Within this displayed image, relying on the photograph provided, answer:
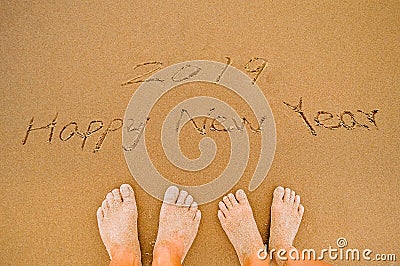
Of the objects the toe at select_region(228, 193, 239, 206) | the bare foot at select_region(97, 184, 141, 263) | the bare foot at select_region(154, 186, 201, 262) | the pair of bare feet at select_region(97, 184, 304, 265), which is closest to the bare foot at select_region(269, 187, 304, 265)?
the pair of bare feet at select_region(97, 184, 304, 265)

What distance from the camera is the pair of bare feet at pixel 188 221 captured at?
1.22m

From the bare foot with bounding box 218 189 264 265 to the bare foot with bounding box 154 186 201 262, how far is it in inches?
3.0

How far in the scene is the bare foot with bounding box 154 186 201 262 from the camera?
123 cm

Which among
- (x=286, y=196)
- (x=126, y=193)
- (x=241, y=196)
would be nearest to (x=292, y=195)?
(x=286, y=196)

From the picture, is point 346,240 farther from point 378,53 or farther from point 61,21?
point 61,21

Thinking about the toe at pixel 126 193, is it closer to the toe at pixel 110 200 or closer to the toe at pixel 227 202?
the toe at pixel 110 200

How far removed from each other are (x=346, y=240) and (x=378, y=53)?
1.69 ft

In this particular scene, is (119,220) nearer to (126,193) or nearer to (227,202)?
(126,193)

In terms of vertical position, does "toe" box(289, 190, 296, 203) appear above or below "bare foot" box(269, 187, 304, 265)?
above

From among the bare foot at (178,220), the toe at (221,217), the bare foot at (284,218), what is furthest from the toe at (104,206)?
the bare foot at (284,218)

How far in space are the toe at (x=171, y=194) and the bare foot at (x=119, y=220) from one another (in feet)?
Result: 0.30

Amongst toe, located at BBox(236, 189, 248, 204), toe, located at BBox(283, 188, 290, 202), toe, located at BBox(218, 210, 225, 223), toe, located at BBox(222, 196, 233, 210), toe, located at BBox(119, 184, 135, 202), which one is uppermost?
toe, located at BBox(283, 188, 290, 202)

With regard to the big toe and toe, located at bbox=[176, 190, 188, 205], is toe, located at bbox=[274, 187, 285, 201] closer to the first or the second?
the big toe

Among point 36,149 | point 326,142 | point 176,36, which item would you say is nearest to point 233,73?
point 176,36
